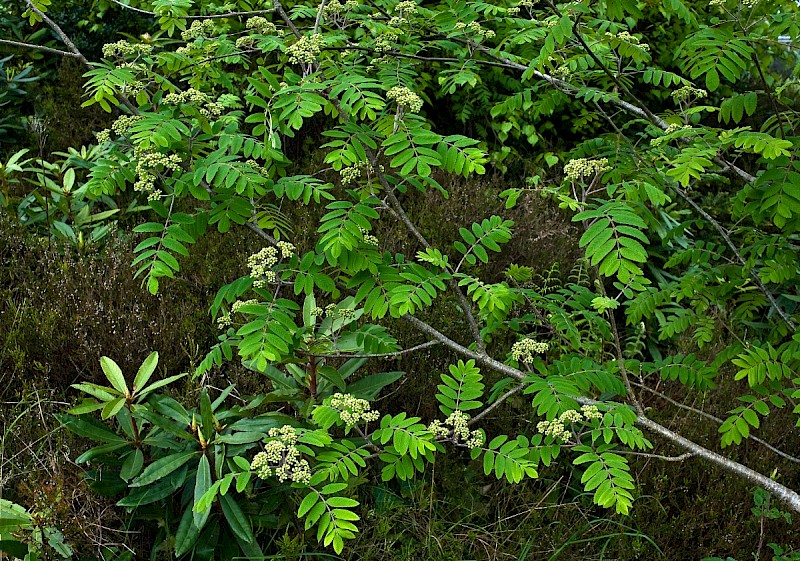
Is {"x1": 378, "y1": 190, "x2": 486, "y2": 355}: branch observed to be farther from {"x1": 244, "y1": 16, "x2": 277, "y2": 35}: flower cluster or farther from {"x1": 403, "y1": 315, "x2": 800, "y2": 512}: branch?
{"x1": 244, "y1": 16, "x2": 277, "y2": 35}: flower cluster

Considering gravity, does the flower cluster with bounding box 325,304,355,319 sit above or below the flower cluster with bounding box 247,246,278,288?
below

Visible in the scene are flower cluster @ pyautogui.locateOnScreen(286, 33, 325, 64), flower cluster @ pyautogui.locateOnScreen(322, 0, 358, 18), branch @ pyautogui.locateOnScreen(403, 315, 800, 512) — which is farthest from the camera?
flower cluster @ pyautogui.locateOnScreen(322, 0, 358, 18)

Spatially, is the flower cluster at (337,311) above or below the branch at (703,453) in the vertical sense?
above

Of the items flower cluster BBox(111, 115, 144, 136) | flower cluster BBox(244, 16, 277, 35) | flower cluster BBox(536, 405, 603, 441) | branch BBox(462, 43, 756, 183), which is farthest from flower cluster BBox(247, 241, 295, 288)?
branch BBox(462, 43, 756, 183)

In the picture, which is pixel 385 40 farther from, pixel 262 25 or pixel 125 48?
pixel 125 48

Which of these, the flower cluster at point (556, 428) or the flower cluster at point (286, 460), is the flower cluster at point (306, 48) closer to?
the flower cluster at point (286, 460)

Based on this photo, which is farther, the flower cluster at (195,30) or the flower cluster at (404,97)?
the flower cluster at (195,30)

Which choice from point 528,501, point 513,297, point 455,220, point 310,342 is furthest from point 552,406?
point 455,220

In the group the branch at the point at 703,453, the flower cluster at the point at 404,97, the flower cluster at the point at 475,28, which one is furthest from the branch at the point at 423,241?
the flower cluster at the point at 475,28

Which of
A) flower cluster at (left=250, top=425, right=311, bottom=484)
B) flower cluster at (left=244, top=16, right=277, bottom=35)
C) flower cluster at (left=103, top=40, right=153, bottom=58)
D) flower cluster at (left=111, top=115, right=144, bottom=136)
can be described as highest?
flower cluster at (left=244, top=16, right=277, bottom=35)

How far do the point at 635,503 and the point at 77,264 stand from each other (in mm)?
2929

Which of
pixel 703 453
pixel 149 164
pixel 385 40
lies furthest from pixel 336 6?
pixel 703 453

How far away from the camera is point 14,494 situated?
279 cm

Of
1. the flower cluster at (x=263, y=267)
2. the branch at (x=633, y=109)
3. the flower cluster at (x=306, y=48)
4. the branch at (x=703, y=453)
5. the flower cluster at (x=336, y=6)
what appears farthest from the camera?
the branch at (x=633, y=109)
